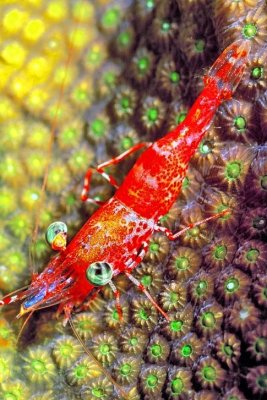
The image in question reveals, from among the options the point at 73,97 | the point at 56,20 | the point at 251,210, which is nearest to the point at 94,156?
the point at 73,97

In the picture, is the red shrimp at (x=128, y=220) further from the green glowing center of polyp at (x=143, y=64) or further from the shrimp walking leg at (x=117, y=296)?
the green glowing center of polyp at (x=143, y=64)

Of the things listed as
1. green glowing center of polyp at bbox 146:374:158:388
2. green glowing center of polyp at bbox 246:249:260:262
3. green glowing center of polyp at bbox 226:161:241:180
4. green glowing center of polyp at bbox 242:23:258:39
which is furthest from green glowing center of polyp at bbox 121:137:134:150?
green glowing center of polyp at bbox 146:374:158:388

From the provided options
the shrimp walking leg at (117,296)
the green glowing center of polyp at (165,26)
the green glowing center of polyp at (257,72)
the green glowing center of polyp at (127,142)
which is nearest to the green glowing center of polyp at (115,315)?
the shrimp walking leg at (117,296)

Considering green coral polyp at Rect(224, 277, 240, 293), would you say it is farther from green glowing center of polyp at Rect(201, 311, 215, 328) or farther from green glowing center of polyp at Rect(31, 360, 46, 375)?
green glowing center of polyp at Rect(31, 360, 46, 375)

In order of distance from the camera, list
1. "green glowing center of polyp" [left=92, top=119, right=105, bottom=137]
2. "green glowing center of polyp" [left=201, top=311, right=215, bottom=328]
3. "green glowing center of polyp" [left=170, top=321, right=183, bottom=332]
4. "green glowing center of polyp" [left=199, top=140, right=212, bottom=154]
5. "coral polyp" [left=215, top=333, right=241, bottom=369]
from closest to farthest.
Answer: "coral polyp" [left=215, top=333, right=241, bottom=369], "green glowing center of polyp" [left=201, top=311, right=215, bottom=328], "green glowing center of polyp" [left=170, top=321, right=183, bottom=332], "green glowing center of polyp" [left=199, top=140, right=212, bottom=154], "green glowing center of polyp" [left=92, top=119, right=105, bottom=137]

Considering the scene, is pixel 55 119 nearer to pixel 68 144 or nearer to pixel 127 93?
pixel 68 144

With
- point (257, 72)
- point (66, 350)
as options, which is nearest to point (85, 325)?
point (66, 350)

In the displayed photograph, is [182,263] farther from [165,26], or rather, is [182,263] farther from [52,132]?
[165,26]
